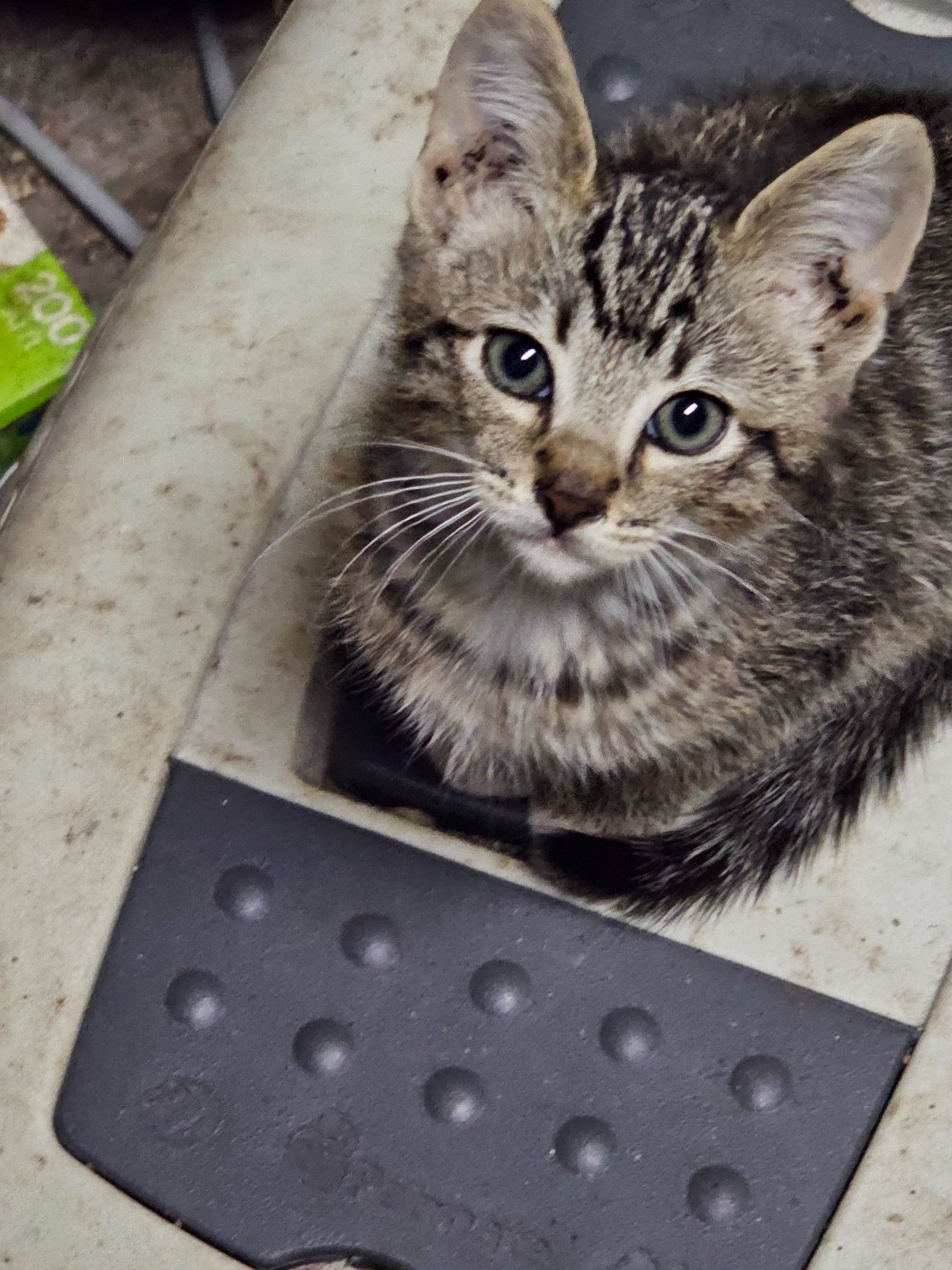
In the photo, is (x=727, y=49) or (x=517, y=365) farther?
(x=727, y=49)

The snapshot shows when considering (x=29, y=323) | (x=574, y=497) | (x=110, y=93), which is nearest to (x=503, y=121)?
(x=574, y=497)

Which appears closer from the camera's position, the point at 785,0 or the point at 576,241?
the point at 576,241

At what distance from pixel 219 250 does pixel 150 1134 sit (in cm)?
73

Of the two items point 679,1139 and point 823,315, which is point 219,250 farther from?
point 679,1139

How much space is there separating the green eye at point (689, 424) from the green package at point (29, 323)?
2.95 ft

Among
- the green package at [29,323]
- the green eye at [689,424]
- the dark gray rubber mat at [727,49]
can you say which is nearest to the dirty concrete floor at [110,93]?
the green package at [29,323]

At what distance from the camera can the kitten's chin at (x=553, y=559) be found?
2.46 ft

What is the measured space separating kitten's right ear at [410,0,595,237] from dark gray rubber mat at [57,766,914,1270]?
0.47 metres

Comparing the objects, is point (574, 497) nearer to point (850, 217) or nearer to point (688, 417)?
point (688, 417)

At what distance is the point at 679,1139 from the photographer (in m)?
0.93

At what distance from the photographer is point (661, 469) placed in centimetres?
74

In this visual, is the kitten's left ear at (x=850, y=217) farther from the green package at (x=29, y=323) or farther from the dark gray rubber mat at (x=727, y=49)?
the green package at (x=29, y=323)

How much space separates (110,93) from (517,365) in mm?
1317

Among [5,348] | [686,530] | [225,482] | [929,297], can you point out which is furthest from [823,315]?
[5,348]
